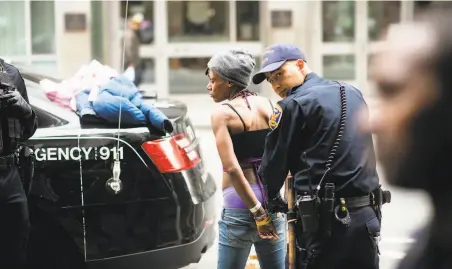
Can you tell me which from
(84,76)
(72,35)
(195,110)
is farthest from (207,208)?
(72,35)

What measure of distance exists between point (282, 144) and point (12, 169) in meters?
1.36

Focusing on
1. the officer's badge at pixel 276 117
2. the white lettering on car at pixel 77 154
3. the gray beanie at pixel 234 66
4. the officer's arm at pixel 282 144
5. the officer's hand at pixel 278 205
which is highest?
the gray beanie at pixel 234 66

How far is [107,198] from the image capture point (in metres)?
3.86

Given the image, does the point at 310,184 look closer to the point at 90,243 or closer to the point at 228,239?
the point at 228,239

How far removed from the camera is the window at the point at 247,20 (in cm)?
1546

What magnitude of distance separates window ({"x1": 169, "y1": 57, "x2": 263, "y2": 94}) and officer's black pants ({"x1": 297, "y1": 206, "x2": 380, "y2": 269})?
40.4 ft

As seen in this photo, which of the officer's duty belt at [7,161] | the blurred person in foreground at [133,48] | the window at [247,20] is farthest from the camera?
the window at [247,20]

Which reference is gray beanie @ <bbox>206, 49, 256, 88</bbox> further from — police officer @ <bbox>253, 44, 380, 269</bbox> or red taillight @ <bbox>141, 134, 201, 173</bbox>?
red taillight @ <bbox>141, 134, 201, 173</bbox>

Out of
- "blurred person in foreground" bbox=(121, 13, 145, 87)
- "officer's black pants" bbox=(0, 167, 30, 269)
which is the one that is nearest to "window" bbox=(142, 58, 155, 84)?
"blurred person in foreground" bbox=(121, 13, 145, 87)

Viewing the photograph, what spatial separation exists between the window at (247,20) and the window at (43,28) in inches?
155

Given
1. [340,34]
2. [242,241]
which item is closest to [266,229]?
[242,241]

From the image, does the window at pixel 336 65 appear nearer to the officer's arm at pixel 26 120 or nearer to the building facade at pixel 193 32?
the building facade at pixel 193 32

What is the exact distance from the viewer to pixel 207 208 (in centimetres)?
417

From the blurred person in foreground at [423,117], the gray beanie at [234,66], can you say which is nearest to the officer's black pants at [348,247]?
the gray beanie at [234,66]
